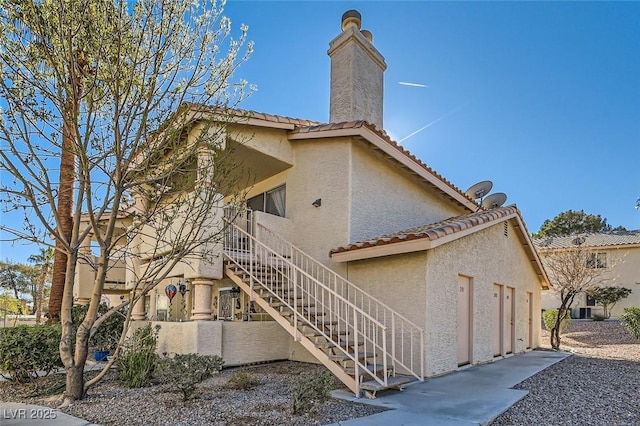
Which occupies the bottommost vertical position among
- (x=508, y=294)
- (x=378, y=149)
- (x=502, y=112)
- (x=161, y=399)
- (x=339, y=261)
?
(x=161, y=399)

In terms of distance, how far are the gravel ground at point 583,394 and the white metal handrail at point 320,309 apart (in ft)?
7.24

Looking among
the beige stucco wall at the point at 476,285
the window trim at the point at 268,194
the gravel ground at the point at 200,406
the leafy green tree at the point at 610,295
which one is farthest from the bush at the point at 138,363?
the leafy green tree at the point at 610,295

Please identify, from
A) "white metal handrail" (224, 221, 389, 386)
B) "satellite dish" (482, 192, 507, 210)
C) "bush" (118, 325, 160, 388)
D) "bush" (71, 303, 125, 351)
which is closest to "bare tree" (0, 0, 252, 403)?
"bush" (118, 325, 160, 388)

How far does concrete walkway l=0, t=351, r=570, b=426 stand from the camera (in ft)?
16.9

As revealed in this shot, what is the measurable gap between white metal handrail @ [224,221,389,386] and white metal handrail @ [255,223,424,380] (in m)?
0.28

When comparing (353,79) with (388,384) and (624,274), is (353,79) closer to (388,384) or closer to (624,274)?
(388,384)

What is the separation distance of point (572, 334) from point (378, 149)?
52.9ft

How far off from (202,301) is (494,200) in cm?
1078

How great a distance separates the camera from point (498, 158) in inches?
651

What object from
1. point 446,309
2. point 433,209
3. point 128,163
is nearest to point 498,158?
point 433,209

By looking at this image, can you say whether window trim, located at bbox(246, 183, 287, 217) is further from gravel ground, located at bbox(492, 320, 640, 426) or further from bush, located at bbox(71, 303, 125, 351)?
gravel ground, located at bbox(492, 320, 640, 426)

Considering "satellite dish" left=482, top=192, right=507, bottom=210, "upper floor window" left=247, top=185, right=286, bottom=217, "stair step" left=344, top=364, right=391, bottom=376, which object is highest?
"satellite dish" left=482, top=192, right=507, bottom=210

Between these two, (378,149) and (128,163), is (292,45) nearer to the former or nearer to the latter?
(378,149)

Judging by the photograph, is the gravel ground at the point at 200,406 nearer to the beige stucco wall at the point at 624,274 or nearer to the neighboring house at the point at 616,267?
the neighboring house at the point at 616,267
